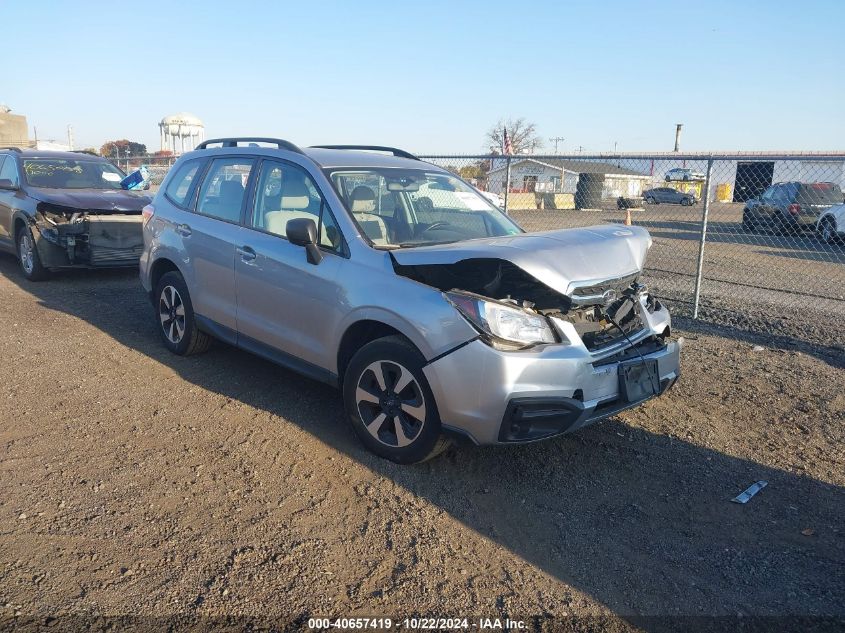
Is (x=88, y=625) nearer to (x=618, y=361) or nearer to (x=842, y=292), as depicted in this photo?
(x=618, y=361)

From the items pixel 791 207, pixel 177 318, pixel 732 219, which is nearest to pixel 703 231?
pixel 177 318

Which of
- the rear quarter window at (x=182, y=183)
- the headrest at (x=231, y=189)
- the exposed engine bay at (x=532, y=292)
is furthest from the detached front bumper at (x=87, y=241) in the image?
the exposed engine bay at (x=532, y=292)

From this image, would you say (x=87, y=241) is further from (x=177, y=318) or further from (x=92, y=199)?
(x=177, y=318)

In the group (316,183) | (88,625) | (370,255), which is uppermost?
(316,183)

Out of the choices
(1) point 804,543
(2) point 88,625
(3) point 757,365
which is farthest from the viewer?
(3) point 757,365

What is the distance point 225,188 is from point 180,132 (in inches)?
1257

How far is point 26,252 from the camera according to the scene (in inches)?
368

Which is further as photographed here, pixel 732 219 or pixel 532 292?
pixel 732 219

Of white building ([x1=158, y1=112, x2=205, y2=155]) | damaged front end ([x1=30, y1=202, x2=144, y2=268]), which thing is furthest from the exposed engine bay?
white building ([x1=158, y1=112, x2=205, y2=155])

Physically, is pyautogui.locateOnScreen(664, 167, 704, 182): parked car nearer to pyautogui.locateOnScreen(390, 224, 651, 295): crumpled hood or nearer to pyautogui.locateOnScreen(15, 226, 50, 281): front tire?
pyautogui.locateOnScreen(390, 224, 651, 295): crumpled hood

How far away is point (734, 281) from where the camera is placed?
1073 cm

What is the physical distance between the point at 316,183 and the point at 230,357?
223cm

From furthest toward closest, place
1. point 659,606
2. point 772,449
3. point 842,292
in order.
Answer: point 842,292 → point 772,449 → point 659,606

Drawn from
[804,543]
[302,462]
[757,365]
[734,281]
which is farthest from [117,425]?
[734,281]
